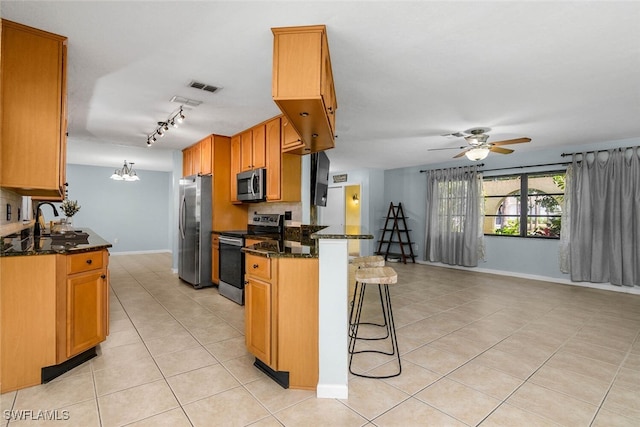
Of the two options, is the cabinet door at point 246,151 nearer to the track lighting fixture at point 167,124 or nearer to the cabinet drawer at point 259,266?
the track lighting fixture at point 167,124

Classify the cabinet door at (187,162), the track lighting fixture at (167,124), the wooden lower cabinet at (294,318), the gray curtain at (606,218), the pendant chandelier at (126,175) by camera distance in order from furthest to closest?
1. the pendant chandelier at (126,175)
2. the cabinet door at (187,162)
3. the gray curtain at (606,218)
4. the track lighting fixture at (167,124)
5. the wooden lower cabinet at (294,318)

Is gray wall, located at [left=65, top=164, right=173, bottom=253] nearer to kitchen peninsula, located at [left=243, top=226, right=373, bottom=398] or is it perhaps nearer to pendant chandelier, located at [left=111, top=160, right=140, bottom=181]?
pendant chandelier, located at [left=111, top=160, right=140, bottom=181]

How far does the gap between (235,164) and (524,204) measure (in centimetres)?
519

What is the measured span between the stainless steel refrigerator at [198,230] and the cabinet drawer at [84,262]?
7.27 feet

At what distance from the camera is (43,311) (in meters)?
2.10

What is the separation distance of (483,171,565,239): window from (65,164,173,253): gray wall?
23.4 ft

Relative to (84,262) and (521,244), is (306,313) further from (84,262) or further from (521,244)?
(521,244)

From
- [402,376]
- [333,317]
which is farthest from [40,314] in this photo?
[402,376]

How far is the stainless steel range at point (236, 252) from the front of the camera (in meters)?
3.97

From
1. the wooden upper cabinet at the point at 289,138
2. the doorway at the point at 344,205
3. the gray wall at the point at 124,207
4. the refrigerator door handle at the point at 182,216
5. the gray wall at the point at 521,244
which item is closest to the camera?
the wooden upper cabinet at the point at 289,138

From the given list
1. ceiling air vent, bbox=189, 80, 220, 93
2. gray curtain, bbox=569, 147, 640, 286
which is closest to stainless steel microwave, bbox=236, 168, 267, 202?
ceiling air vent, bbox=189, 80, 220, 93

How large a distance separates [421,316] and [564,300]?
228 centimetres

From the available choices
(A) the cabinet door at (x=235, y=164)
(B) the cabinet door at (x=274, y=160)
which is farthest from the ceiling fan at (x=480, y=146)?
(A) the cabinet door at (x=235, y=164)

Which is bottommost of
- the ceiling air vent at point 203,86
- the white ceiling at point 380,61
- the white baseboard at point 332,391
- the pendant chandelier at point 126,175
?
the white baseboard at point 332,391
